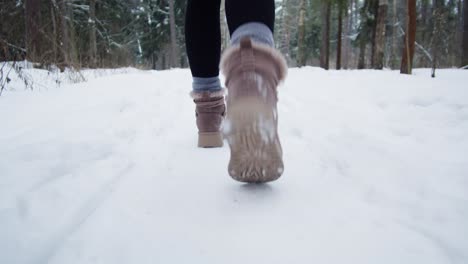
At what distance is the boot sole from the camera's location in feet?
1.83

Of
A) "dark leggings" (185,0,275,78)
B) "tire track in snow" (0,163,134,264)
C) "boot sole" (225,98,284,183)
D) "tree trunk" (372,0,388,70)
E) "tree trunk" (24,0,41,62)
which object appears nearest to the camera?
"tire track in snow" (0,163,134,264)

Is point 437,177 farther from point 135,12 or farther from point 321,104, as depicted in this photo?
point 135,12

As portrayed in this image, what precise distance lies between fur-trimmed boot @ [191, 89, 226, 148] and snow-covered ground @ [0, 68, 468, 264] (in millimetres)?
62

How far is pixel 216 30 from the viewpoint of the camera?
927 mm

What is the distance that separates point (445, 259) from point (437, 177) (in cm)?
31

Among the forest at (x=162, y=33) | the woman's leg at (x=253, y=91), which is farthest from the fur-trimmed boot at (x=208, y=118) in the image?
the forest at (x=162, y=33)

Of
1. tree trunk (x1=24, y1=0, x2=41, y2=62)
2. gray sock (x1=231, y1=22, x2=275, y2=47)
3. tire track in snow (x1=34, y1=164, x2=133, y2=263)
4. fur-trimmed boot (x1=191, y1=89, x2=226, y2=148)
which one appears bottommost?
tire track in snow (x1=34, y1=164, x2=133, y2=263)

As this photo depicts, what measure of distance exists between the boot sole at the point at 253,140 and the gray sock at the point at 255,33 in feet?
0.51

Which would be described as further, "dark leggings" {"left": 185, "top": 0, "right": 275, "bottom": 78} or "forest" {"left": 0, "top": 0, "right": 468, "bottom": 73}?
"forest" {"left": 0, "top": 0, "right": 468, "bottom": 73}

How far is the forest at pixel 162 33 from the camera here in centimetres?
393

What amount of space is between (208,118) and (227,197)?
417 mm

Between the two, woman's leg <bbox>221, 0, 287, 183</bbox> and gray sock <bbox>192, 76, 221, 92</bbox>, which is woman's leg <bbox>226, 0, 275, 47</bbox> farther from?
gray sock <bbox>192, 76, 221, 92</bbox>

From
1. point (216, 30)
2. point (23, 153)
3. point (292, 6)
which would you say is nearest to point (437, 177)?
point (216, 30)

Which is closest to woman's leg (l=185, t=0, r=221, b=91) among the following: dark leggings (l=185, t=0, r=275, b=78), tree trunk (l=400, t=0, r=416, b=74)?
dark leggings (l=185, t=0, r=275, b=78)
